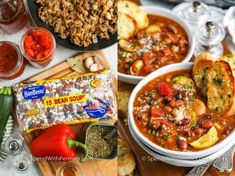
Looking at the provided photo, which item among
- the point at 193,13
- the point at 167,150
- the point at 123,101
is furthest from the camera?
the point at 193,13

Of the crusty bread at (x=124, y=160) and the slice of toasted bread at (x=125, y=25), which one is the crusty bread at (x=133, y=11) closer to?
the slice of toasted bread at (x=125, y=25)

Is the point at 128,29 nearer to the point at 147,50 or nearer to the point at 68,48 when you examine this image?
the point at 147,50

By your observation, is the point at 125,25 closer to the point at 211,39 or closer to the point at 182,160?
the point at 211,39

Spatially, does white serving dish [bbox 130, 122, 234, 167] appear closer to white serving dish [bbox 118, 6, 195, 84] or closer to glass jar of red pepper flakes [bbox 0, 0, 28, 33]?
white serving dish [bbox 118, 6, 195, 84]

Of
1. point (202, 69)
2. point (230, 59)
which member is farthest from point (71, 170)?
point (230, 59)

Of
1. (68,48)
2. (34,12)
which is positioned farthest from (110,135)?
(34,12)
